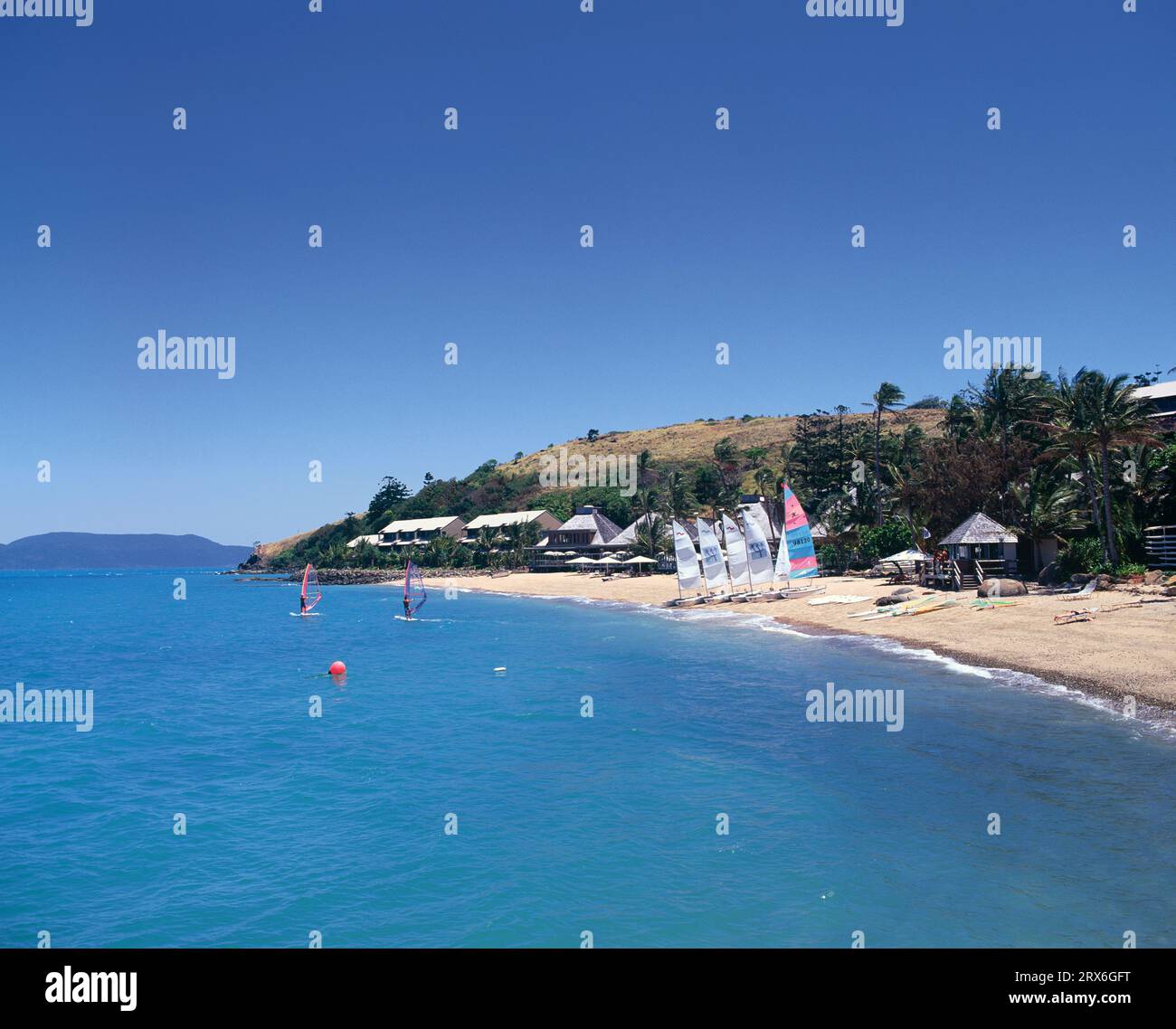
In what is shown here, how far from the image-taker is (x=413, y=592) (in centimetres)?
9088

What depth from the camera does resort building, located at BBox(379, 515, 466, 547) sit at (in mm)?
130000

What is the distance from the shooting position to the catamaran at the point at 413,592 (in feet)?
192

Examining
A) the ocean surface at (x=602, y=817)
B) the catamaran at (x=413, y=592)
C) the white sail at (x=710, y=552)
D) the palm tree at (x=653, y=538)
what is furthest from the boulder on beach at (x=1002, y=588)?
the palm tree at (x=653, y=538)

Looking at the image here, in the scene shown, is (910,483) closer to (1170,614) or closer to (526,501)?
(1170,614)

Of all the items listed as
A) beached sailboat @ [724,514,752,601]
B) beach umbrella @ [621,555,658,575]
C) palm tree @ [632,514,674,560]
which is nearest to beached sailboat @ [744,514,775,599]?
beached sailboat @ [724,514,752,601]

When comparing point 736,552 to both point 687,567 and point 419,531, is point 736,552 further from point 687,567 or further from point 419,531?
point 419,531

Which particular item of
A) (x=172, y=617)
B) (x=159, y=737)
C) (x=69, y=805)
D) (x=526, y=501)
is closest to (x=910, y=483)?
(x=159, y=737)

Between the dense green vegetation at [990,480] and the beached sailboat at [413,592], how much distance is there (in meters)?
7.29

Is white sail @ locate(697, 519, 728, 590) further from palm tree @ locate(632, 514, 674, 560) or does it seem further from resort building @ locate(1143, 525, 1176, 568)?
palm tree @ locate(632, 514, 674, 560)

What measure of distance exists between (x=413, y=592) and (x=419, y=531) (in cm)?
4432

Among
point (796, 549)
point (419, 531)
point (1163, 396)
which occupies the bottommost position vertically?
point (796, 549)

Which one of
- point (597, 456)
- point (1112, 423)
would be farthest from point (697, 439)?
point (1112, 423)

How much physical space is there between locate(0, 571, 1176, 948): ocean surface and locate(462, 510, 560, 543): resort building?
87.8 meters

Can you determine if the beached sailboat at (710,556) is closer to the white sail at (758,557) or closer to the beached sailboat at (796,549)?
the white sail at (758,557)
